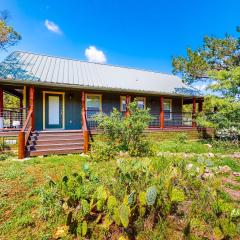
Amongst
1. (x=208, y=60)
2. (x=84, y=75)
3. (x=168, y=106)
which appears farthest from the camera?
(x=168, y=106)

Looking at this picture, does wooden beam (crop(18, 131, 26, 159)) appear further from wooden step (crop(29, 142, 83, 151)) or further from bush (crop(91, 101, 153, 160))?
bush (crop(91, 101, 153, 160))

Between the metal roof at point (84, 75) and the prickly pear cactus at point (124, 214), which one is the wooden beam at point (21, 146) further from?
the prickly pear cactus at point (124, 214)

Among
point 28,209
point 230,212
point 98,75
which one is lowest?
point 28,209

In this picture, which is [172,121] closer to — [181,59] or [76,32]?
[181,59]

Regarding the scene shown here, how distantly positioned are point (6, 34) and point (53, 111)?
5.13 meters

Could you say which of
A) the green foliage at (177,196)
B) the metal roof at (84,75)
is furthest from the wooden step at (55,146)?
the green foliage at (177,196)

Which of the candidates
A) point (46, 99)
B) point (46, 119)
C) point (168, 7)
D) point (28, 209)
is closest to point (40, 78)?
point (46, 99)

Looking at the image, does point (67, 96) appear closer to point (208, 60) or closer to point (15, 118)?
point (15, 118)

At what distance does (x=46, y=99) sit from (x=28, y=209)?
8.57 m

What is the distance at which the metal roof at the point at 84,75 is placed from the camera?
9.97 m

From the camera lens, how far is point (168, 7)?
47.9 ft

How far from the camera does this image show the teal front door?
36.5 ft

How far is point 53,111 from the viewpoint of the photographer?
1131 centimetres

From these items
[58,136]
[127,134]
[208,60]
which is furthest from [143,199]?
[208,60]
